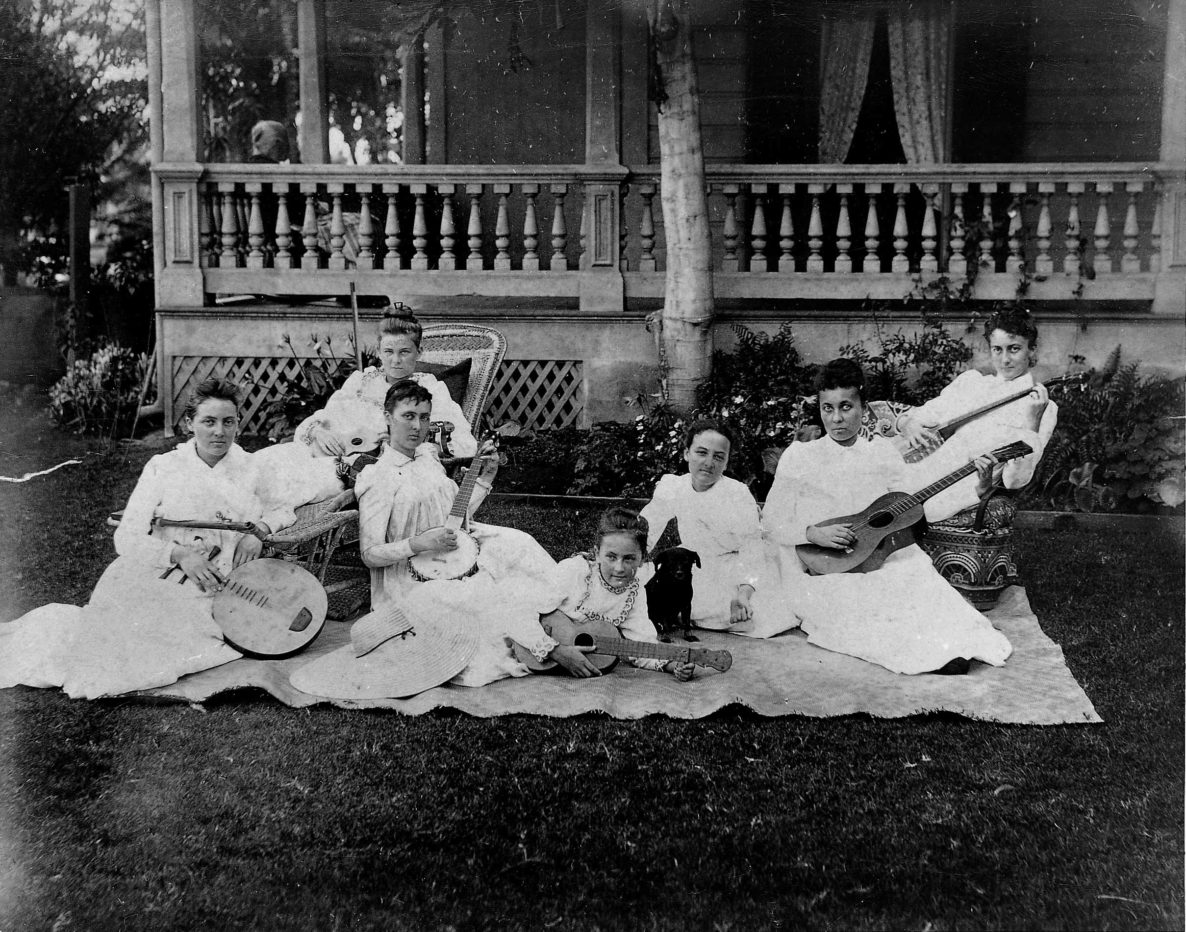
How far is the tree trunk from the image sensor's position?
20.7 ft

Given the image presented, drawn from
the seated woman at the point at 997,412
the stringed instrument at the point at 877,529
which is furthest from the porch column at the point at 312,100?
the stringed instrument at the point at 877,529

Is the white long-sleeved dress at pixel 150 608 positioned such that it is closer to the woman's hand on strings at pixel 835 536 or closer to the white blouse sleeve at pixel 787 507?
the white blouse sleeve at pixel 787 507

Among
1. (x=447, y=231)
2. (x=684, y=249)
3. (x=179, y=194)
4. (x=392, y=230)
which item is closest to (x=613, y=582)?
(x=684, y=249)

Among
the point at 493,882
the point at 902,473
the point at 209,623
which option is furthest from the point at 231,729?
the point at 902,473

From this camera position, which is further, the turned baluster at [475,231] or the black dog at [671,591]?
the turned baluster at [475,231]

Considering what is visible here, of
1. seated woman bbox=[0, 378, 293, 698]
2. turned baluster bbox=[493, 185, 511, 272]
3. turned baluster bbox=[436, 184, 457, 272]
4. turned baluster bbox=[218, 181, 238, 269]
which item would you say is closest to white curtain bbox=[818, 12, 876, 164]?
turned baluster bbox=[493, 185, 511, 272]

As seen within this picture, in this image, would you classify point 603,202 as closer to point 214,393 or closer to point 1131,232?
point 1131,232

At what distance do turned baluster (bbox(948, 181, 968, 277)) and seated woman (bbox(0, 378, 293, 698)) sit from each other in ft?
15.7

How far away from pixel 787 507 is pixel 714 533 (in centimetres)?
32

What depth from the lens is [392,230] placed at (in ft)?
25.2

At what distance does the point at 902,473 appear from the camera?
15.7 ft

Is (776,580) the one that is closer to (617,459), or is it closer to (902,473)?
(902,473)

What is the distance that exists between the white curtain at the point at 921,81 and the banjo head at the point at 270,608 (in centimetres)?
627

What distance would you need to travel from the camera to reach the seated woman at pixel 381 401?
5.14 metres
